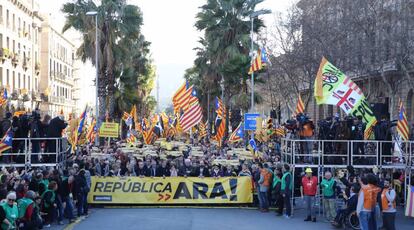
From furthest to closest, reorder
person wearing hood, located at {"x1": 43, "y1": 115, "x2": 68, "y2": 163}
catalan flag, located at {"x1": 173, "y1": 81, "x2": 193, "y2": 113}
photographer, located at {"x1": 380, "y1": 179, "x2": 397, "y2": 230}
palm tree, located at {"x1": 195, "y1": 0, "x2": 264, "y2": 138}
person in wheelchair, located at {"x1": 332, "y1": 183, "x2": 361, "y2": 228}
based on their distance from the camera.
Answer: palm tree, located at {"x1": 195, "y1": 0, "x2": 264, "y2": 138} → catalan flag, located at {"x1": 173, "y1": 81, "x2": 193, "y2": 113} → person wearing hood, located at {"x1": 43, "y1": 115, "x2": 68, "y2": 163} → person in wheelchair, located at {"x1": 332, "y1": 183, "x2": 361, "y2": 228} → photographer, located at {"x1": 380, "y1": 179, "x2": 397, "y2": 230}

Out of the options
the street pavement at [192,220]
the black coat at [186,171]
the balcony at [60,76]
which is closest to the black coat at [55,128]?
the street pavement at [192,220]

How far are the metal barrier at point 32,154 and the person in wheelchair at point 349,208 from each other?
8175 millimetres

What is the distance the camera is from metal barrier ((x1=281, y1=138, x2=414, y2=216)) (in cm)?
1741

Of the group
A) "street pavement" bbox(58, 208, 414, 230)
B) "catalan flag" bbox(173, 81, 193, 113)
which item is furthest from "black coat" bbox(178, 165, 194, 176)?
"catalan flag" bbox(173, 81, 193, 113)

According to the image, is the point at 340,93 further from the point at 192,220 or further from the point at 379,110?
the point at 192,220

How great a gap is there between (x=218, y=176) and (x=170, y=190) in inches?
66.8

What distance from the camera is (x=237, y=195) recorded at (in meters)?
18.4

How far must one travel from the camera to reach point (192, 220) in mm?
15844

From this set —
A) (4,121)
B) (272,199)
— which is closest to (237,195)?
(272,199)

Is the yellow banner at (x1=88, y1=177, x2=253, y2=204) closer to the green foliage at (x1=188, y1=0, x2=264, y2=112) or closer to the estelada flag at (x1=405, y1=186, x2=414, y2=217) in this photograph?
the estelada flag at (x1=405, y1=186, x2=414, y2=217)

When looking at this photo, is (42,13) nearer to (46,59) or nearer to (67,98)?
(46,59)

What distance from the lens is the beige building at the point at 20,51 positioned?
174 ft

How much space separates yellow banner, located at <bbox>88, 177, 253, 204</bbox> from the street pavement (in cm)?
38

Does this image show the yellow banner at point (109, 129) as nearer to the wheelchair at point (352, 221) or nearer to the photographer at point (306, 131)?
the photographer at point (306, 131)
